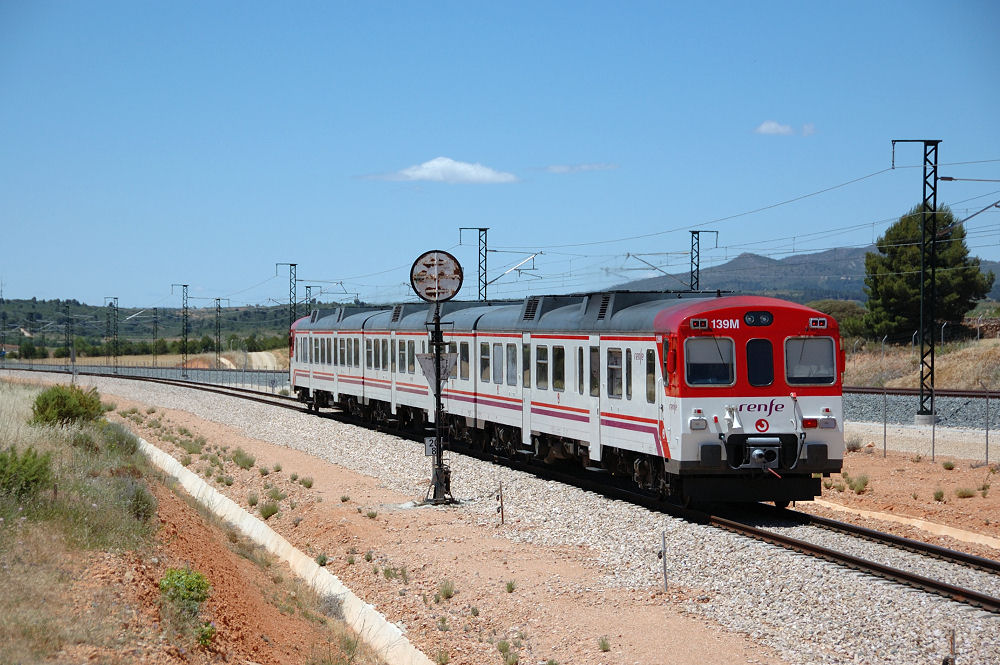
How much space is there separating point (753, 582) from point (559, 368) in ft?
28.7

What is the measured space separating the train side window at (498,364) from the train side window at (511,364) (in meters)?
0.42

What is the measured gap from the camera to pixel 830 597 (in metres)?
10.6

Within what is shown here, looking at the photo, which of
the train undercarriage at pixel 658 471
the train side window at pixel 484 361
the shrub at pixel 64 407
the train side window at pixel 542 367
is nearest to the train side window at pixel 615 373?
the train undercarriage at pixel 658 471

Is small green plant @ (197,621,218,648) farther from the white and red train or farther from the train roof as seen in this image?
the train roof

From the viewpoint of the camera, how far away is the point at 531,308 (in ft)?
70.9

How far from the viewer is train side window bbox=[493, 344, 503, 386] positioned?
22922mm

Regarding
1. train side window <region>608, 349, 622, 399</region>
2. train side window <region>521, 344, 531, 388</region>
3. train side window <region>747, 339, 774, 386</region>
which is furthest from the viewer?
train side window <region>521, 344, 531, 388</region>

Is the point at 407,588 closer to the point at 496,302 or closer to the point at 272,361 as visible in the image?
the point at 496,302

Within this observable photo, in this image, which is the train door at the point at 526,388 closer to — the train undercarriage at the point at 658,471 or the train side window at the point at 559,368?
the train undercarriage at the point at 658,471

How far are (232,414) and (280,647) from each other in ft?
102

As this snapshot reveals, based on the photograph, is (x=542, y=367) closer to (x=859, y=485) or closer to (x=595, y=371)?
(x=595, y=371)

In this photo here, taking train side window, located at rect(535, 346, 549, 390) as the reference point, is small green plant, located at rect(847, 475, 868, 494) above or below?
below

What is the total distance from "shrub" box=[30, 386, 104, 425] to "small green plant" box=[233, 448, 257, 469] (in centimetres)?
365

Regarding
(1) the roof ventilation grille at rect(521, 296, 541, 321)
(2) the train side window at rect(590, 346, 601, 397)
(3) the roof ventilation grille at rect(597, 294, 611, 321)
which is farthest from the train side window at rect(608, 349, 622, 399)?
(1) the roof ventilation grille at rect(521, 296, 541, 321)
